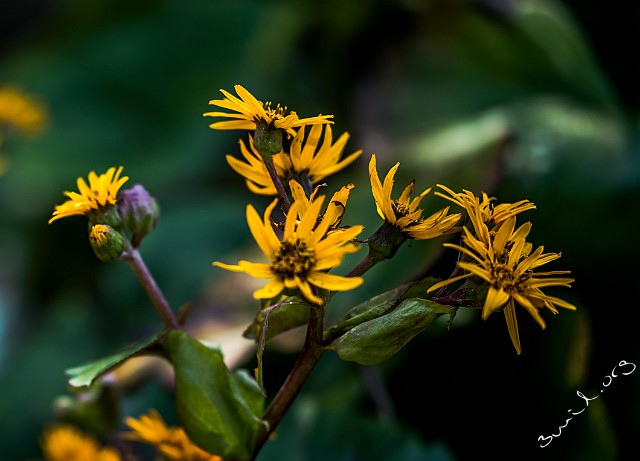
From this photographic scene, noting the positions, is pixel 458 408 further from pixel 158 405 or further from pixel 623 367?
pixel 158 405

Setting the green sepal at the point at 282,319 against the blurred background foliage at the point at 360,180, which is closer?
the green sepal at the point at 282,319

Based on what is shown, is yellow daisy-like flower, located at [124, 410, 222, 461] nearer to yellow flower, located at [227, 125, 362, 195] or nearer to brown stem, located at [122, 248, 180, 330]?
brown stem, located at [122, 248, 180, 330]

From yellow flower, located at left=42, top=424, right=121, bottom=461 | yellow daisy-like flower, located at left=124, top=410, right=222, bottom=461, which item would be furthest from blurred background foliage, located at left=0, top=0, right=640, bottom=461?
yellow daisy-like flower, located at left=124, top=410, right=222, bottom=461

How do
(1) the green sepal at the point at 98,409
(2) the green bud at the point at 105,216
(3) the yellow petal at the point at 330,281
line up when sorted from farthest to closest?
(1) the green sepal at the point at 98,409
(2) the green bud at the point at 105,216
(3) the yellow petal at the point at 330,281

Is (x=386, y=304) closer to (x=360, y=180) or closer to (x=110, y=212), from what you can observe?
(x=110, y=212)

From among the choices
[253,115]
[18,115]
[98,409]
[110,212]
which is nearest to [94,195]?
[110,212]

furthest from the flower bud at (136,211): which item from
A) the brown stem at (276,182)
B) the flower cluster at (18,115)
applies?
the flower cluster at (18,115)

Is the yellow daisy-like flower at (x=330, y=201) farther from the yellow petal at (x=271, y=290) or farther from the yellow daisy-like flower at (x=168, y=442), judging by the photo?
the yellow daisy-like flower at (x=168, y=442)

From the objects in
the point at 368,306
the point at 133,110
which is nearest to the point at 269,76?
the point at 133,110
